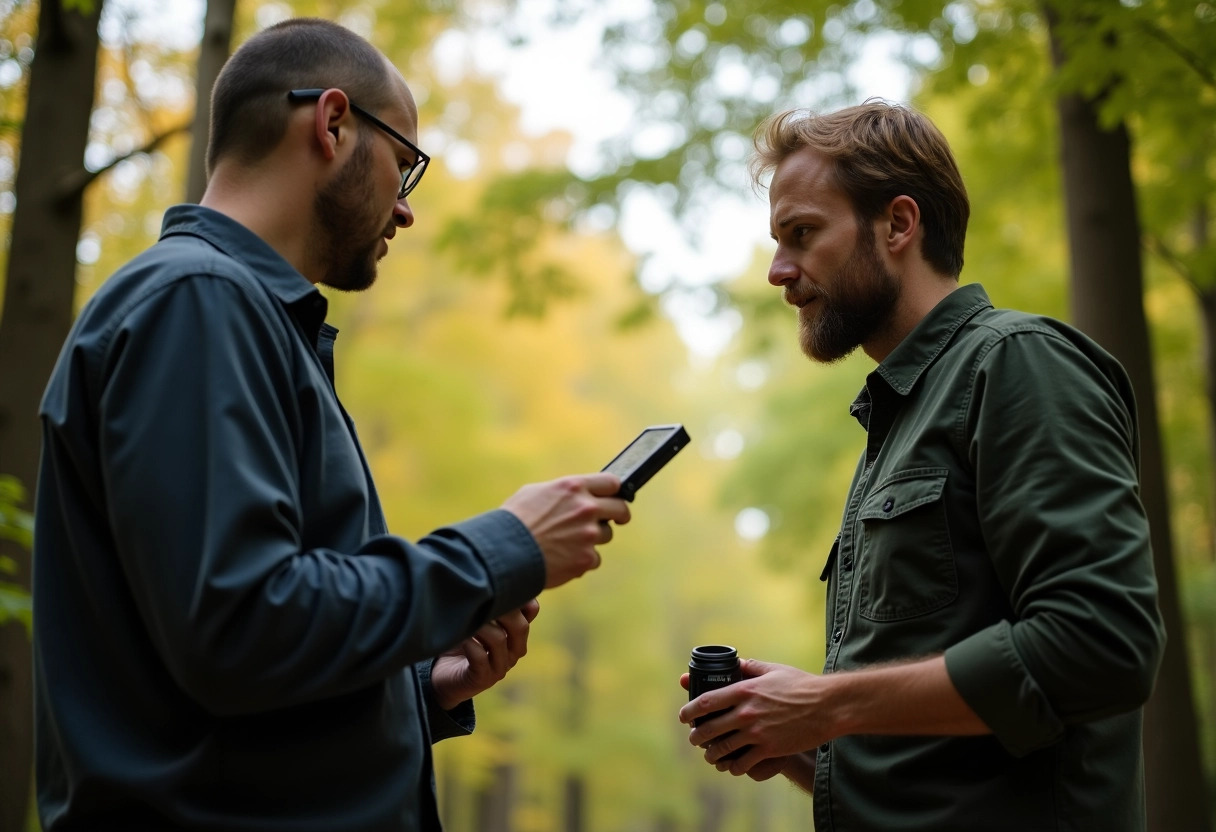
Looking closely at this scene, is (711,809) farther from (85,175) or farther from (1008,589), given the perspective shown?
(1008,589)

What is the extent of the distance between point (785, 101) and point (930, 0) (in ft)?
10.0

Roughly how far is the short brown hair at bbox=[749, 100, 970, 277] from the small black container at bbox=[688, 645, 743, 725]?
121cm

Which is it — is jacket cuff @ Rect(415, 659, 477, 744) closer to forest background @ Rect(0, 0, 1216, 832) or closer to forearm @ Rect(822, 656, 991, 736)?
forearm @ Rect(822, 656, 991, 736)

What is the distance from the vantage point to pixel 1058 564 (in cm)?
189

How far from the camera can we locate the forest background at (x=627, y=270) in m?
5.14

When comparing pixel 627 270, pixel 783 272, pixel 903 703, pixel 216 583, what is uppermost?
pixel 627 270

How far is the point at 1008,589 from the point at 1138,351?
3.71 metres

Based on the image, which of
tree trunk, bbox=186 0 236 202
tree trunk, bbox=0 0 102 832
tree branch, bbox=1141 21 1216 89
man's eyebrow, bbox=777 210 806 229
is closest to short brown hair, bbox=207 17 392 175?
man's eyebrow, bbox=777 210 806 229

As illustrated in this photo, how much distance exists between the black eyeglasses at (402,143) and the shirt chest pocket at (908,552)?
130 cm

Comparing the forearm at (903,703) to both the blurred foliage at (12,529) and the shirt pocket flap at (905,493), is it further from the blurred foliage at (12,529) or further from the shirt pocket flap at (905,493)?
the blurred foliage at (12,529)

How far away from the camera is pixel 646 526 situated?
19203mm

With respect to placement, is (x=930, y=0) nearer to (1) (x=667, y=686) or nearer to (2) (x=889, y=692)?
(2) (x=889, y=692)

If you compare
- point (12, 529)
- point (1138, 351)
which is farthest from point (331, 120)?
point (1138, 351)

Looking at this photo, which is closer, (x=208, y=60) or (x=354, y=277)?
(x=354, y=277)
